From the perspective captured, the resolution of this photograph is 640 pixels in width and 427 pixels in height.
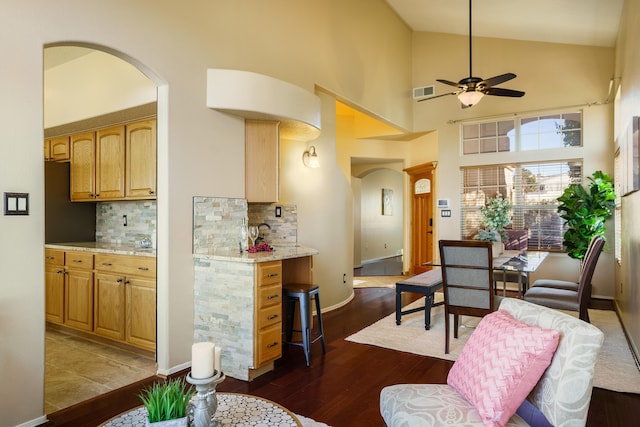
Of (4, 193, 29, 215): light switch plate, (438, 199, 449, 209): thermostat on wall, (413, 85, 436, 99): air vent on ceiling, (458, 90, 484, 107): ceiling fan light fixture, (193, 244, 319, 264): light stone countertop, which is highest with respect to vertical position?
(413, 85, 436, 99): air vent on ceiling

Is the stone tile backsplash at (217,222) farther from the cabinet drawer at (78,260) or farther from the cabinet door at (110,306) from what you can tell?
the cabinet drawer at (78,260)

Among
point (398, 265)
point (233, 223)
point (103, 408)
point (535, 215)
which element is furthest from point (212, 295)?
point (398, 265)

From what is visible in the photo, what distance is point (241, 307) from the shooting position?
3090 mm

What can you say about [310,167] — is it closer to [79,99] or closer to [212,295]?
[212,295]

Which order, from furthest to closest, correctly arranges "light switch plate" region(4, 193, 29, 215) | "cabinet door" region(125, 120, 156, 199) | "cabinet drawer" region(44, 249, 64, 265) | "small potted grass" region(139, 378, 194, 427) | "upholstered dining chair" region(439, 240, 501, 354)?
"cabinet drawer" region(44, 249, 64, 265) → "cabinet door" region(125, 120, 156, 199) → "upholstered dining chair" region(439, 240, 501, 354) → "light switch plate" region(4, 193, 29, 215) → "small potted grass" region(139, 378, 194, 427)

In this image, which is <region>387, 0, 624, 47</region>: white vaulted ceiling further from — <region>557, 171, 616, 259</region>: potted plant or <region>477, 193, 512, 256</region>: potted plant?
<region>477, 193, 512, 256</region>: potted plant

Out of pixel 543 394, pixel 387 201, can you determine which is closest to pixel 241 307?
pixel 543 394

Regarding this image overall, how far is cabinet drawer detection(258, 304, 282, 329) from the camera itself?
3088 millimetres

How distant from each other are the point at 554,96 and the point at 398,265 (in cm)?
516

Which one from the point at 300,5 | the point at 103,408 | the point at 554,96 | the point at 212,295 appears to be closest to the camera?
the point at 103,408

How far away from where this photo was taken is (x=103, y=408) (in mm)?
2619

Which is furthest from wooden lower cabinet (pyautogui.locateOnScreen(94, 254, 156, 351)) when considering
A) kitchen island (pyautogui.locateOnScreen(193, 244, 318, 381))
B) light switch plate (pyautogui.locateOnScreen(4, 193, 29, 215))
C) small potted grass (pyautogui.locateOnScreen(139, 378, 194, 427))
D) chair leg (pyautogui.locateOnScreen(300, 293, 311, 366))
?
small potted grass (pyautogui.locateOnScreen(139, 378, 194, 427))

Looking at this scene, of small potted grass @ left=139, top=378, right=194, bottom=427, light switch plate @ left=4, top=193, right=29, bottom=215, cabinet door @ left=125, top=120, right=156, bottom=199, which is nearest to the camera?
small potted grass @ left=139, top=378, right=194, bottom=427

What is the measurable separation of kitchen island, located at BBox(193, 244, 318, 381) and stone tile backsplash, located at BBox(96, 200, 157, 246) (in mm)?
1339
